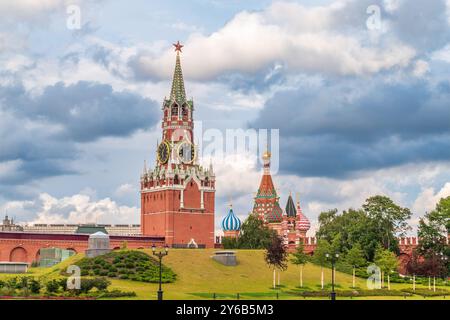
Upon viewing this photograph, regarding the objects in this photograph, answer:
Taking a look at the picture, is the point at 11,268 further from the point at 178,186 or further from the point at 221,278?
the point at 178,186

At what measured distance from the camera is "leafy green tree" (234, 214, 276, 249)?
116250 mm

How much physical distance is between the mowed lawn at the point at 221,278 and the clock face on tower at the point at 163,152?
3058cm

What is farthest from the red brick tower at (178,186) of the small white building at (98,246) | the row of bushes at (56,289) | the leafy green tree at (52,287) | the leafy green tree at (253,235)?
the leafy green tree at (52,287)

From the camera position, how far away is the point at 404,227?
373ft

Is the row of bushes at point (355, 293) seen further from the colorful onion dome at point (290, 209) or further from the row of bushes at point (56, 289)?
the colorful onion dome at point (290, 209)

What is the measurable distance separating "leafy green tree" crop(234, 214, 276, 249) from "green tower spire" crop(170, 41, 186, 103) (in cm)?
2032

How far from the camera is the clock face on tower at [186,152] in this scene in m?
127

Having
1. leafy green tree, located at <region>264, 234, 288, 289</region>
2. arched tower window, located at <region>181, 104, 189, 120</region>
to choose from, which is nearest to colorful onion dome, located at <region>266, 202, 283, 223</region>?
arched tower window, located at <region>181, 104, 189, 120</region>

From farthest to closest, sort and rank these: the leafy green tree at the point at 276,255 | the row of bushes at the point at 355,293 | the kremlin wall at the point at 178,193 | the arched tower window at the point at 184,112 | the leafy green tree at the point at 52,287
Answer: the arched tower window at the point at 184,112
the kremlin wall at the point at 178,193
the leafy green tree at the point at 276,255
the row of bushes at the point at 355,293
the leafy green tree at the point at 52,287

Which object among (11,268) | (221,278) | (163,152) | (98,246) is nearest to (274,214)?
(163,152)

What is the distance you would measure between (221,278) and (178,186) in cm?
4104

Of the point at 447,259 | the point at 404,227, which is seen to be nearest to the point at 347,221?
the point at 404,227
